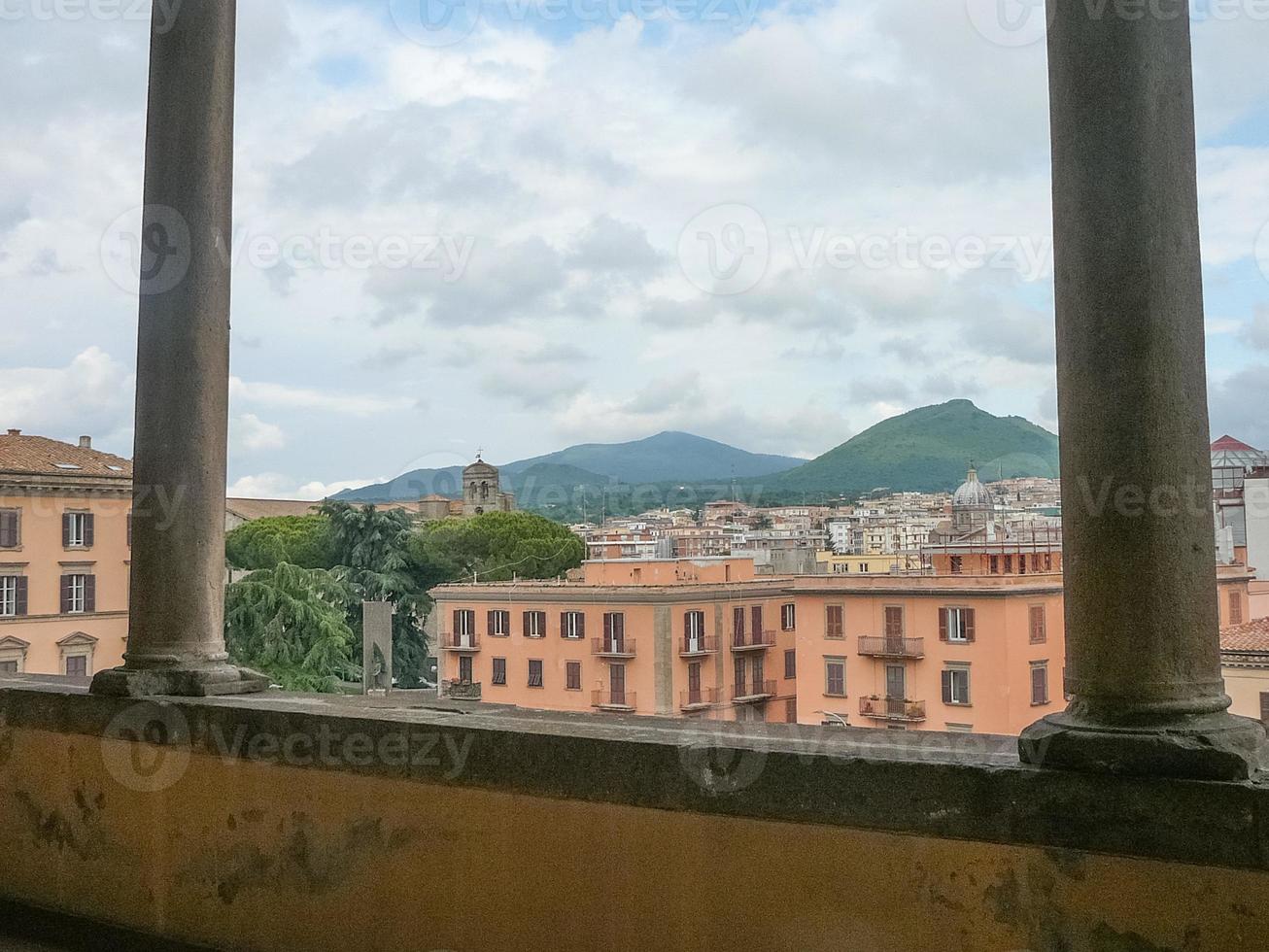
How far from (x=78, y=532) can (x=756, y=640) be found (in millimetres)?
4447

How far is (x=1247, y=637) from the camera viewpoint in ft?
9.02

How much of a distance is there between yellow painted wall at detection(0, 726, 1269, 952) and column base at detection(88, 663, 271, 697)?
6.5 inches

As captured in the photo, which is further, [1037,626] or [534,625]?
[534,625]

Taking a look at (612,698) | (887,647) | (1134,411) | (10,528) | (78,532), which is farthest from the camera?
(10,528)

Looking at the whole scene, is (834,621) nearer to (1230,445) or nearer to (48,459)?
(1230,445)

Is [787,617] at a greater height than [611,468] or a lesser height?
lesser

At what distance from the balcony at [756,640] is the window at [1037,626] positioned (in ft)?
5.60

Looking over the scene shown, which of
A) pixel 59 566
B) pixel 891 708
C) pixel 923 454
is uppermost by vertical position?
pixel 923 454

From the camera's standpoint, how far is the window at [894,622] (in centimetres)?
435

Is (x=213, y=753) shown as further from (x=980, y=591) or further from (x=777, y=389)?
(x=777, y=389)

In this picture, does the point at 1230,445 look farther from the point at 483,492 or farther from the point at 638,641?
the point at 483,492

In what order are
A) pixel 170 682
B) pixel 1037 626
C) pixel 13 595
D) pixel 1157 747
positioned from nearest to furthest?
1. pixel 1157 747
2. pixel 170 682
3. pixel 1037 626
4. pixel 13 595

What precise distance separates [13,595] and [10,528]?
0.79m

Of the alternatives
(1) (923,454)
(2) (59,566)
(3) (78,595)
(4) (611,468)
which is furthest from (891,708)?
(2) (59,566)
